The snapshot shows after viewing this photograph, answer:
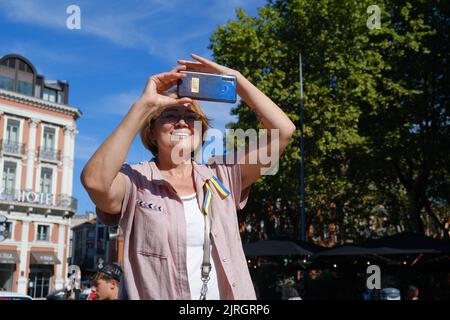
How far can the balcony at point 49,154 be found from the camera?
40.5m

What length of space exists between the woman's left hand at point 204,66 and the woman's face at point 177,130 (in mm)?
157

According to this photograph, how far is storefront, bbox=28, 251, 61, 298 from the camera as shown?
37938 mm

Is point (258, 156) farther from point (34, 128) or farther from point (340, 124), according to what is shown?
point (34, 128)

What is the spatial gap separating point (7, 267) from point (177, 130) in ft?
128

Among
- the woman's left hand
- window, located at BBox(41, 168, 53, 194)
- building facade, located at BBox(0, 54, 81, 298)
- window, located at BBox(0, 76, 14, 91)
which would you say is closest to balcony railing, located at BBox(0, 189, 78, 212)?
building facade, located at BBox(0, 54, 81, 298)

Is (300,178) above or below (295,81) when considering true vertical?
below

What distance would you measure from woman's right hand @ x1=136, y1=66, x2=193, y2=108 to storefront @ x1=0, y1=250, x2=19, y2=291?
124ft

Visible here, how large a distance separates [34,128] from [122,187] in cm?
4115

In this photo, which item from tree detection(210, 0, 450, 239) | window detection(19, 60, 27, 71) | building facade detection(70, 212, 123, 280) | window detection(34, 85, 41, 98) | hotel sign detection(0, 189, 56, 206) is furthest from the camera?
building facade detection(70, 212, 123, 280)

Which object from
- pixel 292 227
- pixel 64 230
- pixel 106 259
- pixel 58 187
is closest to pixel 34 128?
pixel 58 187

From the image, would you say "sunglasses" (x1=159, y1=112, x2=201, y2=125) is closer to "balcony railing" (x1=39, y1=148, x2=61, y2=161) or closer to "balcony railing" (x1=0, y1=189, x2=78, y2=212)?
"balcony railing" (x1=0, y1=189, x2=78, y2=212)

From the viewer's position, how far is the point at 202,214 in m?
1.92

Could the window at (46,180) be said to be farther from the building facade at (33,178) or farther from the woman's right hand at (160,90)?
the woman's right hand at (160,90)
